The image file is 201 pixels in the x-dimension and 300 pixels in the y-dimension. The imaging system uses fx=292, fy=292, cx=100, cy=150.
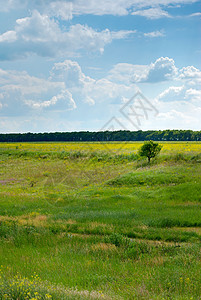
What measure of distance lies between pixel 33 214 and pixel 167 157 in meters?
28.6

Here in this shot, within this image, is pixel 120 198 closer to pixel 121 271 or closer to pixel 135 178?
pixel 135 178

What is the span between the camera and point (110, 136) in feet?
369

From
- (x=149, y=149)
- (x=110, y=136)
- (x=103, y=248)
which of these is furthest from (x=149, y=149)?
(x=110, y=136)

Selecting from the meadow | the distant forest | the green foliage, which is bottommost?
the meadow

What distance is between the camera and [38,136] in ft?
501

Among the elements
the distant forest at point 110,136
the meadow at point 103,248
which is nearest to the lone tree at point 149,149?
the meadow at point 103,248

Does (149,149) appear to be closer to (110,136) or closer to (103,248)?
(103,248)

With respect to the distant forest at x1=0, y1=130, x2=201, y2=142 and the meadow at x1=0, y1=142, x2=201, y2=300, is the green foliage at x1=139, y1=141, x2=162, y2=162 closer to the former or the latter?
the meadow at x1=0, y1=142, x2=201, y2=300

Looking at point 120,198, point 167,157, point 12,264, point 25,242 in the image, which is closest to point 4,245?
point 25,242

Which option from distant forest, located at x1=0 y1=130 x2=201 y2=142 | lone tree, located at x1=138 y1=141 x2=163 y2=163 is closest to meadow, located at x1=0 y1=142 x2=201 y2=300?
lone tree, located at x1=138 y1=141 x2=163 y2=163

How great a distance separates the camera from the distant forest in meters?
123

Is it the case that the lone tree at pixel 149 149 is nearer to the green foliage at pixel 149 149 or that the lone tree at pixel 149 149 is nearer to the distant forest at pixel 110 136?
the green foliage at pixel 149 149

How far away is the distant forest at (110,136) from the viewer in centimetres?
12331

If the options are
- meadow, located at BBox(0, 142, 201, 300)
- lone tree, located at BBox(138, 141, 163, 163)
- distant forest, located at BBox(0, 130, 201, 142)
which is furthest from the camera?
distant forest, located at BBox(0, 130, 201, 142)
